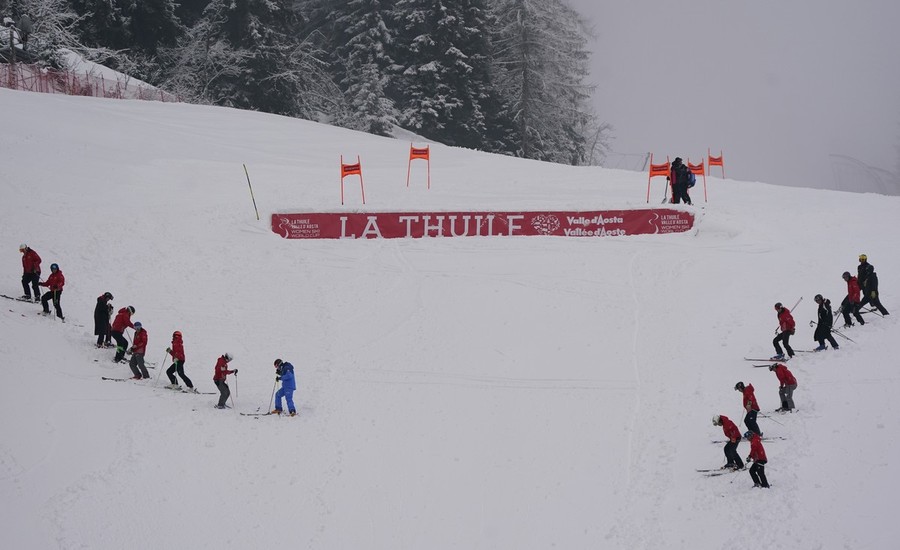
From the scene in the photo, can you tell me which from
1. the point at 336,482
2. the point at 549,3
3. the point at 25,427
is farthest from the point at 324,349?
the point at 549,3

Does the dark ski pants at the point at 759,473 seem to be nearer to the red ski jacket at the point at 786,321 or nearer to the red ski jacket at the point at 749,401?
the red ski jacket at the point at 749,401

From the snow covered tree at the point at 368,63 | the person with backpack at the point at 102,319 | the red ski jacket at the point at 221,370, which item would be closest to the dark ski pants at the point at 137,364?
the person with backpack at the point at 102,319

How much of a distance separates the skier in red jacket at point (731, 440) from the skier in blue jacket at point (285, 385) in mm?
7133

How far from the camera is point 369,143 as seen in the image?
34312mm

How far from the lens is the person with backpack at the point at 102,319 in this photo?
16041 millimetres

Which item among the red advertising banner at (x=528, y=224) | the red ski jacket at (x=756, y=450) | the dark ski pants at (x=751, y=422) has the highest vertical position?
the red advertising banner at (x=528, y=224)

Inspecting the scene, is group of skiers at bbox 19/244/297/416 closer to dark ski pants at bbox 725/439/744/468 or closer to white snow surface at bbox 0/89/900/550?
white snow surface at bbox 0/89/900/550

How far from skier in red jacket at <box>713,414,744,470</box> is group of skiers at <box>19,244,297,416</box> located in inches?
283

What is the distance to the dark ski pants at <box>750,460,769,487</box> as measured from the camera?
1157 centimetres

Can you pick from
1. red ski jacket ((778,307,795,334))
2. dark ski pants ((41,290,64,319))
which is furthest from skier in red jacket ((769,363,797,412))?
dark ski pants ((41,290,64,319))

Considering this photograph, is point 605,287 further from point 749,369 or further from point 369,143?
point 369,143

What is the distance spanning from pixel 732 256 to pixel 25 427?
1723 cm

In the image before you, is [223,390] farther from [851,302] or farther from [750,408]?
[851,302]

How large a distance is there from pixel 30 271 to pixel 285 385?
22.4 ft
